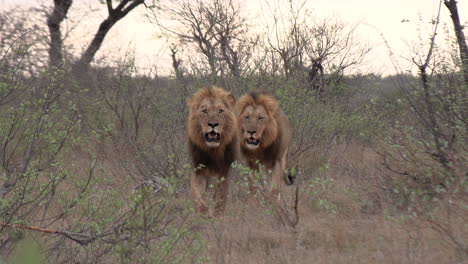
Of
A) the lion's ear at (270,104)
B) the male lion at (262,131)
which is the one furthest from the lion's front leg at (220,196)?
the lion's ear at (270,104)

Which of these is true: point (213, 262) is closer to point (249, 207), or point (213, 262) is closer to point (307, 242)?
point (307, 242)

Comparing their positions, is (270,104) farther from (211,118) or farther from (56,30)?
(56,30)

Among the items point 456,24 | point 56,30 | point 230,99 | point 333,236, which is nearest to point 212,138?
point 230,99

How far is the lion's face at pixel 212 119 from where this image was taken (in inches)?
255

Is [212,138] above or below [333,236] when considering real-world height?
above

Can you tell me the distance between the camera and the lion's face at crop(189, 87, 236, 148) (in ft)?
21.3

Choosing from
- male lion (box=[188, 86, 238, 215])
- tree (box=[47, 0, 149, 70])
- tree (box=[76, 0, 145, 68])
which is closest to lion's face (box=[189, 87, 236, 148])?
male lion (box=[188, 86, 238, 215])

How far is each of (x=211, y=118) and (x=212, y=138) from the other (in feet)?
0.72

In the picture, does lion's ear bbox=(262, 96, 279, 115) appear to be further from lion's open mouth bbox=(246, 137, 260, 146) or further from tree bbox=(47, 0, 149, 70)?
tree bbox=(47, 0, 149, 70)

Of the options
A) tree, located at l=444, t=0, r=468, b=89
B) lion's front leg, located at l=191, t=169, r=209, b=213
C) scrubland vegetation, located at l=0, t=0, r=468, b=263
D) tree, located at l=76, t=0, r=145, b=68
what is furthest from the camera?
tree, located at l=76, t=0, r=145, b=68

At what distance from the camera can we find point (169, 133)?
27.3 ft

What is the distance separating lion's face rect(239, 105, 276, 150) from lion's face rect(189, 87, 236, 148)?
0.35 metres

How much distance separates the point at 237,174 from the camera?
27.1 feet

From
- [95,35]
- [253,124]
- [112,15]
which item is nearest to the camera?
[253,124]
